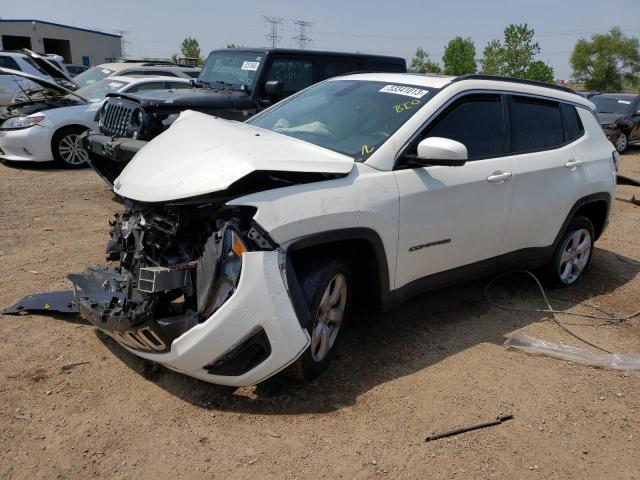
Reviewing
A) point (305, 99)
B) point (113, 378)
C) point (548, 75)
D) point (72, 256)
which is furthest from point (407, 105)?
point (548, 75)

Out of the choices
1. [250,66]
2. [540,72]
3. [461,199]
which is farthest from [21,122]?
[540,72]

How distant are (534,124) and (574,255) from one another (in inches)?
56.5

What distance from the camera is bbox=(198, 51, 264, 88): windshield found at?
8.02 meters

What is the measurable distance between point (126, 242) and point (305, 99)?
1.94m

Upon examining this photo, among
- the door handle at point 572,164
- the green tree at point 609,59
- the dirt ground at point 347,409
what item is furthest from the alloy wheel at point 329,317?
the green tree at point 609,59

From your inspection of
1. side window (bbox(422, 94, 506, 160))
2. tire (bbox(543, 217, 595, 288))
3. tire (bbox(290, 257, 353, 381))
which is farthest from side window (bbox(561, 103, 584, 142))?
tire (bbox(290, 257, 353, 381))

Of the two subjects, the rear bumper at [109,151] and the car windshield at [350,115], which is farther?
the rear bumper at [109,151]

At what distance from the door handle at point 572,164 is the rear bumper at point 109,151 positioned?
3.88 metres

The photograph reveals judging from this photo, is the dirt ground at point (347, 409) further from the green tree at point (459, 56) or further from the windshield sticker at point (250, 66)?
the green tree at point (459, 56)

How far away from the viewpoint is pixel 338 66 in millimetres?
8906

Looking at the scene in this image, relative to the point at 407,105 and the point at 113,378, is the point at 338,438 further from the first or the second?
the point at 407,105

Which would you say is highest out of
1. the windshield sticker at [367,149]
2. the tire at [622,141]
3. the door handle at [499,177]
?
the windshield sticker at [367,149]

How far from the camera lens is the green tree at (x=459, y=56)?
38.8m

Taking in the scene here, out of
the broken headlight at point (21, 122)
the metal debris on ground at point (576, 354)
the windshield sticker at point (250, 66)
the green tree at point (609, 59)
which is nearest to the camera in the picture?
the metal debris on ground at point (576, 354)
